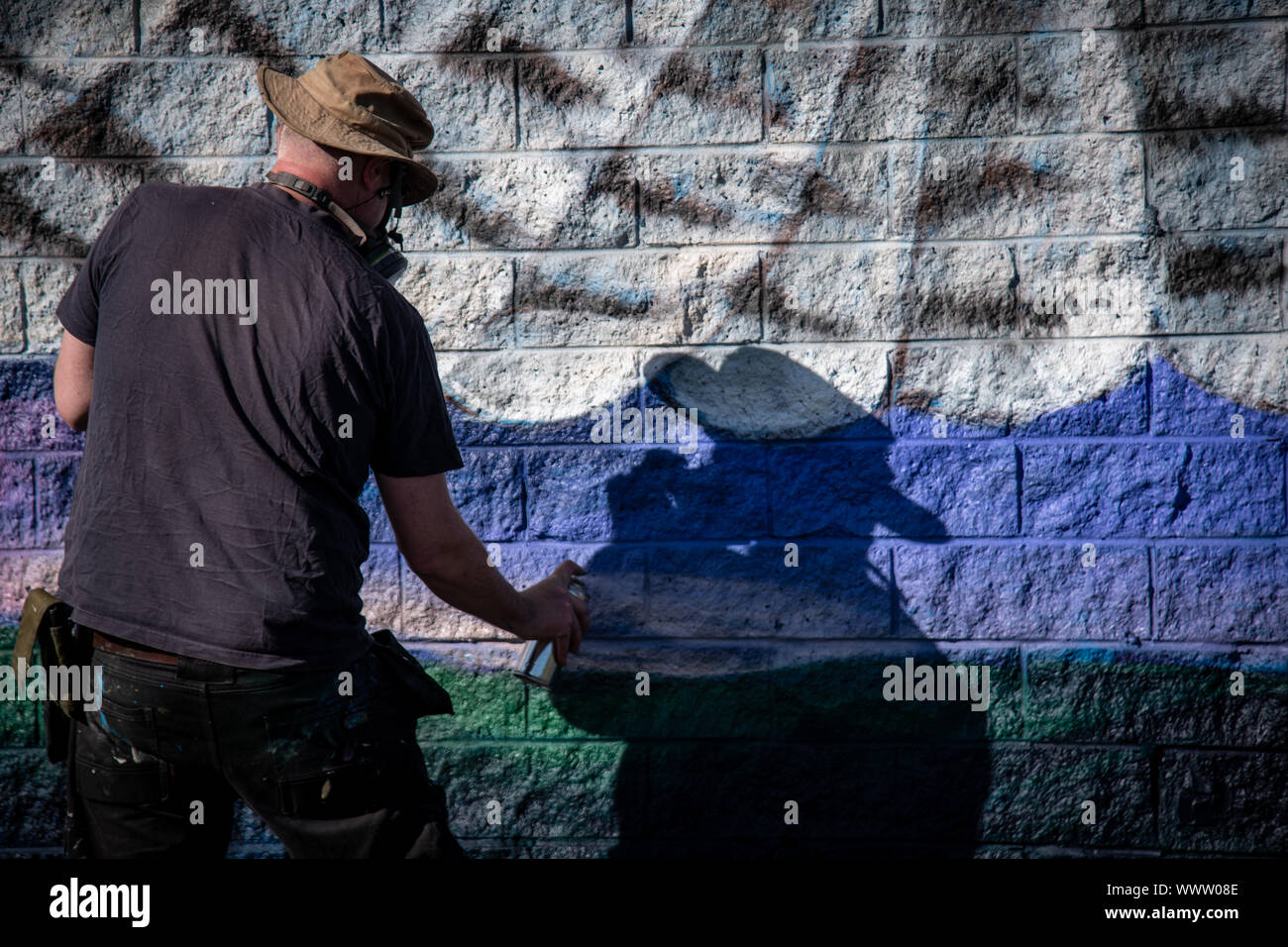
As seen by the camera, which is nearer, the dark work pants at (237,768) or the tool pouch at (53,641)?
the dark work pants at (237,768)

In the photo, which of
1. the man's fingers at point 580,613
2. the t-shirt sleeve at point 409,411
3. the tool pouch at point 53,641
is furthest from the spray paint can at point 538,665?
the tool pouch at point 53,641

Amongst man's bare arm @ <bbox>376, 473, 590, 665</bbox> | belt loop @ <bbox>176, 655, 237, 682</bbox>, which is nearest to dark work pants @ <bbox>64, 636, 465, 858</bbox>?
belt loop @ <bbox>176, 655, 237, 682</bbox>

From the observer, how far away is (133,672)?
74.4 inches

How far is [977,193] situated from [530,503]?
1.69 meters

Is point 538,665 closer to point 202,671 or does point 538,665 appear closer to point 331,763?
point 331,763

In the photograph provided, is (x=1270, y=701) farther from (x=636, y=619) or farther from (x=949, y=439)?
(x=636, y=619)

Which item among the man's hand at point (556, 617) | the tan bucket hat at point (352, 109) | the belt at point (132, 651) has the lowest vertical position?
the belt at point (132, 651)

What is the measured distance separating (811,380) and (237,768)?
192 cm

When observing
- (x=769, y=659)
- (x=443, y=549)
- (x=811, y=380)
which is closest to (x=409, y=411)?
(x=443, y=549)

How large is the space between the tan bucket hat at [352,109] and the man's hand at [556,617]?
1044mm

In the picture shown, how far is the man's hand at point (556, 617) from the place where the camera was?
2299 mm

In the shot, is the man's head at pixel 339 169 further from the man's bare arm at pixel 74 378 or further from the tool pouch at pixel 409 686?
the tool pouch at pixel 409 686
